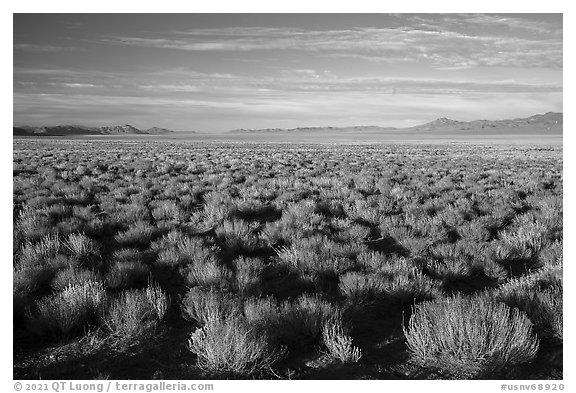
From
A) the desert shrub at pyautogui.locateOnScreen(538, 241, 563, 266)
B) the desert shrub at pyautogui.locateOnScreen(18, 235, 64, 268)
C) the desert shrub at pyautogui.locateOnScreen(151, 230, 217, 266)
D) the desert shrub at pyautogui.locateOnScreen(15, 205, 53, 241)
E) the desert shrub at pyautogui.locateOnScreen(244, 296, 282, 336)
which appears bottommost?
the desert shrub at pyautogui.locateOnScreen(538, 241, 563, 266)

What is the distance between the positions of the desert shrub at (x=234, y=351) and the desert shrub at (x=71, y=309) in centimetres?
139

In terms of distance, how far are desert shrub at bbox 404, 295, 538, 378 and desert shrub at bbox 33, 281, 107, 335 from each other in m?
3.27

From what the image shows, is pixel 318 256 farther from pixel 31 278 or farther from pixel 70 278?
pixel 31 278

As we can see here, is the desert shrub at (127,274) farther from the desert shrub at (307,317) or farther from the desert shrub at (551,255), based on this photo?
the desert shrub at (551,255)

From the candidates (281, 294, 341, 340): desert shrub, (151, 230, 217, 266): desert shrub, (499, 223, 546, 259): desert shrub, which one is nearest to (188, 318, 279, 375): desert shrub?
(281, 294, 341, 340): desert shrub

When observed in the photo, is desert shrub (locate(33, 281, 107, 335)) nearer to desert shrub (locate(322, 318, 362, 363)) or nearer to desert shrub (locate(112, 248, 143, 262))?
desert shrub (locate(112, 248, 143, 262))

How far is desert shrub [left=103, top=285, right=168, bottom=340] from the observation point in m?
4.21

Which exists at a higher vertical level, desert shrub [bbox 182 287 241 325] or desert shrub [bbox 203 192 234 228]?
desert shrub [bbox 203 192 234 228]

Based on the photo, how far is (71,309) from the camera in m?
4.38
